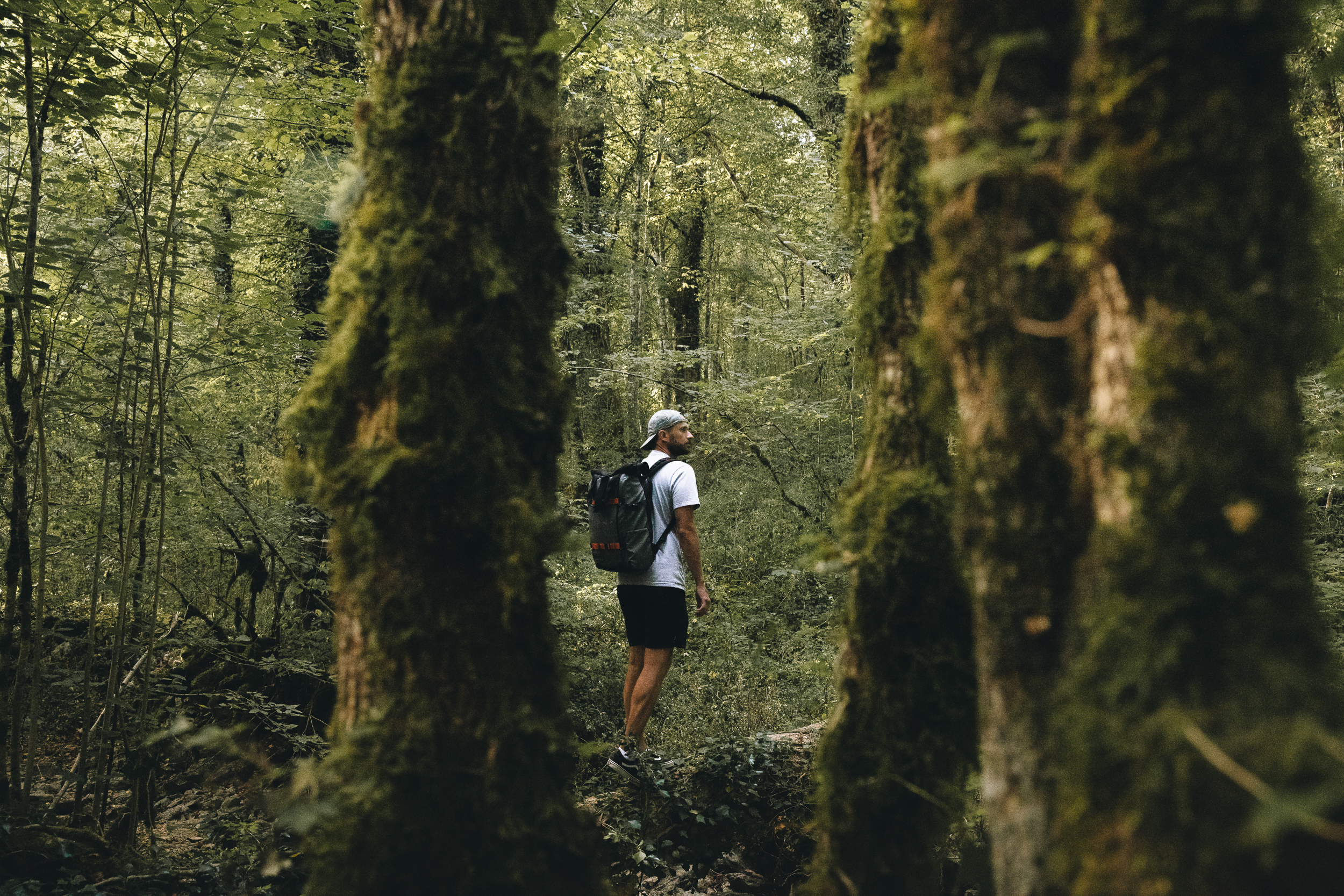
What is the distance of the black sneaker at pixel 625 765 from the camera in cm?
518

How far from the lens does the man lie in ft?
17.6

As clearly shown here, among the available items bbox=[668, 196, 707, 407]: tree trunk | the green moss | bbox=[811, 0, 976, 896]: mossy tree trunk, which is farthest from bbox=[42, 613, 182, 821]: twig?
bbox=[668, 196, 707, 407]: tree trunk

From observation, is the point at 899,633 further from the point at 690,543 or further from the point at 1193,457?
the point at 690,543

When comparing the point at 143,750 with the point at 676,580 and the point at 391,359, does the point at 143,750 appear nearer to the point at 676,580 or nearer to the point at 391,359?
the point at 676,580

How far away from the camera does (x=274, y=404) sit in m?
7.42

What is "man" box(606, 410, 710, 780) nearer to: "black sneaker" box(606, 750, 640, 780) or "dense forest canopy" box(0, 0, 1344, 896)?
"black sneaker" box(606, 750, 640, 780)

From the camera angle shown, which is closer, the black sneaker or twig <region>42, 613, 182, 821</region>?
twig <region>42, 613, 182, 821</region>

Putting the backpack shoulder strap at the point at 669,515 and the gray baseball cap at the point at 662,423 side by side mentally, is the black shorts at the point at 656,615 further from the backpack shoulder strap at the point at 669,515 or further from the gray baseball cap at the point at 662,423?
the gray baseball cap at the point at 662,423

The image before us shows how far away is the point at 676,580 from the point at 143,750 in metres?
3.28

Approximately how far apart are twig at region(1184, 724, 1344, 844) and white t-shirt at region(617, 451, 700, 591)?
4255 millimetres

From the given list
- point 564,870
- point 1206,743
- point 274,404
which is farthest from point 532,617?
point 274,404

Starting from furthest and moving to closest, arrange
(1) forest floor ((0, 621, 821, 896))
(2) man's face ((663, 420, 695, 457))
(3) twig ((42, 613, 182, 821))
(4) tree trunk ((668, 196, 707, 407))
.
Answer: (4) tree trunk ((668, 196, 707, 407)) → (2) man's face ((663, 420, 695, 457)) → (3) twig ((42, 613, 182, 821)) → (1) forest floor ((0, 621, 821, 896))

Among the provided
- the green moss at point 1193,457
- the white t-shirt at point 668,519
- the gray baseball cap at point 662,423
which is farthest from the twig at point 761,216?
the green moss at point 1193,457

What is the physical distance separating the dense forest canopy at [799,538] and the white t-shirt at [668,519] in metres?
1.32
